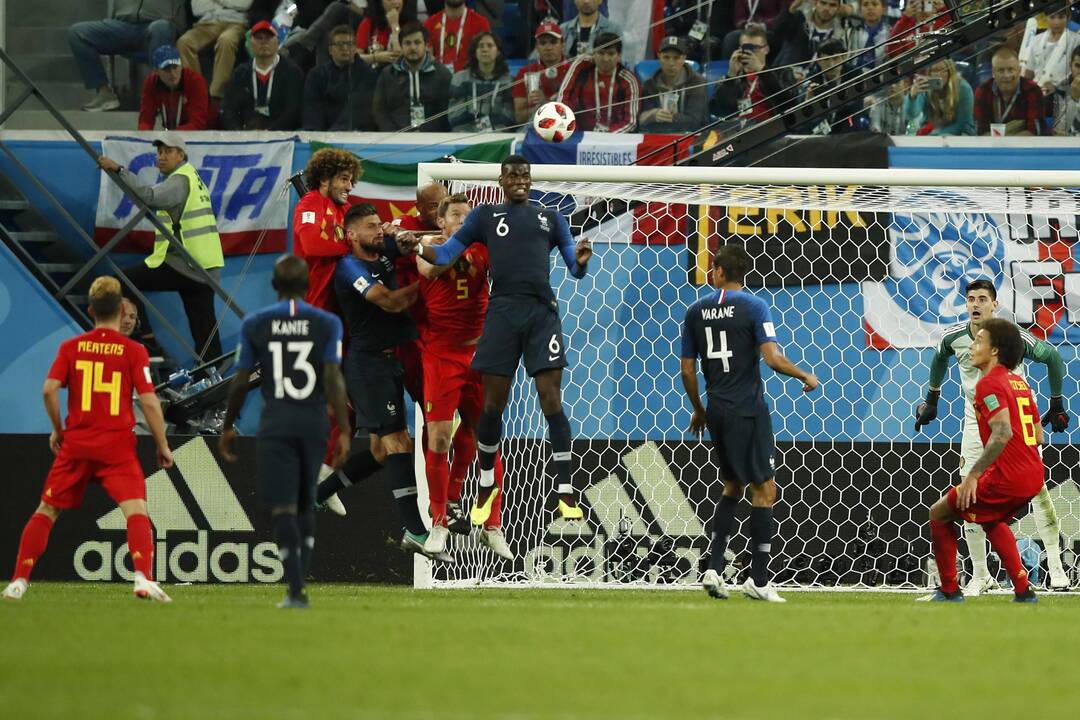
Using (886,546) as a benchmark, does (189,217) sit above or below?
above

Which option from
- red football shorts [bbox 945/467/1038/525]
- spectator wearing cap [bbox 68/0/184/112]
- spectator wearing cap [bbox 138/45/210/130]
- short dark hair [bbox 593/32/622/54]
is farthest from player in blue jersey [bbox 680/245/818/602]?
spectator wearing cap [bbox 68/0/184/112]

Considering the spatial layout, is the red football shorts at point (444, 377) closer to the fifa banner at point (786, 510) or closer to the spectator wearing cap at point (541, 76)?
the fifa banner at point (786, 510)

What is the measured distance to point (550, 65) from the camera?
14.0 metres

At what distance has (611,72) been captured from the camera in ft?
45.6

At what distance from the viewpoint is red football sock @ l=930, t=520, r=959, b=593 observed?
9234mm

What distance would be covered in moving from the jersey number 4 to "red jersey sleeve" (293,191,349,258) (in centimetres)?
256

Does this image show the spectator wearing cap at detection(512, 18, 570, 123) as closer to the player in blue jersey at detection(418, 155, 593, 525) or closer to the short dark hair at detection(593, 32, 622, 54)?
the short dark hair at detection(593, 32, 622, 54)

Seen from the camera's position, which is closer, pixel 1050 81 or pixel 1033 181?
pixel 1033 181

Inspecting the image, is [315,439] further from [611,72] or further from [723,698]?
[611,72]

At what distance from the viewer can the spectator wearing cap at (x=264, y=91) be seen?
14.3 m

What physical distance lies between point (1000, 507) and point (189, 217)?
810 centimetres

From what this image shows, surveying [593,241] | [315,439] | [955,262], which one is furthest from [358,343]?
[955,262]

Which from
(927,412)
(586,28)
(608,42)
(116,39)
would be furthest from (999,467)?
(116,39)

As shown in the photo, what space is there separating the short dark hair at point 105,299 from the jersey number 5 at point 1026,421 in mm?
5225
